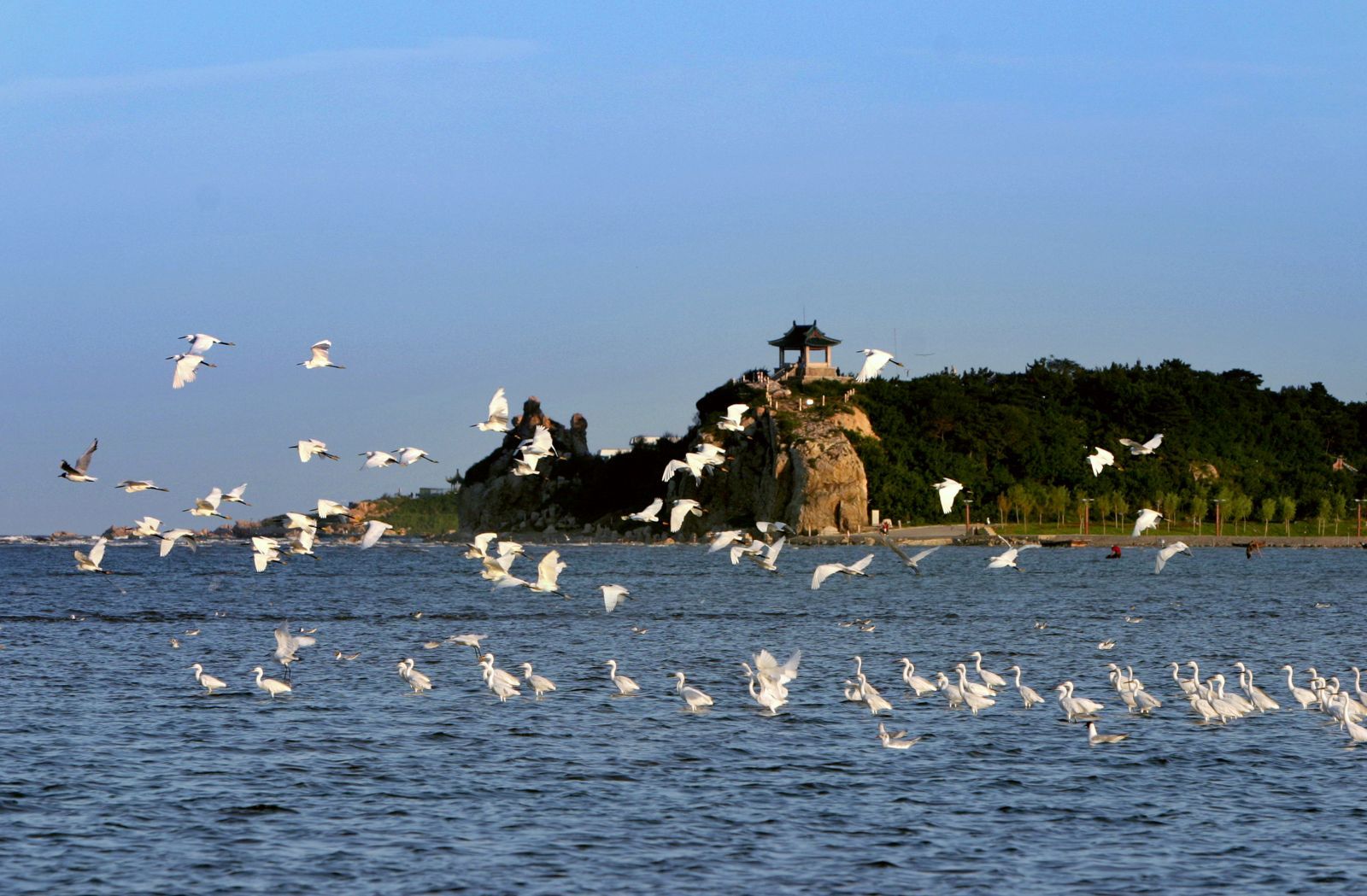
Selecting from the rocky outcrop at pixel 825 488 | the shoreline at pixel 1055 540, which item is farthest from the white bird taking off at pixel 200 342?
the rocky outcrop at pixel 825 488

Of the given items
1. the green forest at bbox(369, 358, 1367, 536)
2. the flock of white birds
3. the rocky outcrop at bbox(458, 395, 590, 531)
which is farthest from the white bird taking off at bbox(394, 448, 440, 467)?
the rocky outcrop at bbox(458, 395, 590, 531)

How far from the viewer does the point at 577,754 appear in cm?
2428

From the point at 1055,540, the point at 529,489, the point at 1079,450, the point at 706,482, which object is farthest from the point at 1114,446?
the point at 529,489

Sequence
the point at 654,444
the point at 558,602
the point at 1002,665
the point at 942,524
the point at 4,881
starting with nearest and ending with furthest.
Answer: the point at 4,881 → the point at 1002,665 → the point at 558,602 → the point at 942,524 → the point at 654,444

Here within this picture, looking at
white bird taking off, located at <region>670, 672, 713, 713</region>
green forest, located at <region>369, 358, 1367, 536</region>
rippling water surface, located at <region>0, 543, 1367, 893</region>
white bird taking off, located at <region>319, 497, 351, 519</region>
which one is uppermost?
green forest, located at <region>369, 358, 1367, 536</region>

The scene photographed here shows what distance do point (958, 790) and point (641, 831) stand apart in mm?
4648

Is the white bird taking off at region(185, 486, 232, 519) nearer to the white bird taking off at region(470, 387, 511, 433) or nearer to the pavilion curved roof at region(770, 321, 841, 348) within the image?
the white bird taking off at region(470, 387, 511, 433)

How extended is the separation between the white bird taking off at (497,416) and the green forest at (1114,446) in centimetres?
10819

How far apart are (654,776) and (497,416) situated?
10727 millimetres

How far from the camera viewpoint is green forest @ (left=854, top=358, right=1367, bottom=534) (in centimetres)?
14000

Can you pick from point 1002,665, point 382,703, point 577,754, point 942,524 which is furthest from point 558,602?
point 942,524

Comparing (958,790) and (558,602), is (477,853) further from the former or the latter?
(558,602)

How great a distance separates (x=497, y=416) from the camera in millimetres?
31359

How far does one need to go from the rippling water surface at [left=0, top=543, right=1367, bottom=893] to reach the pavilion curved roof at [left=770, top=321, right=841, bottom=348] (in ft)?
364
